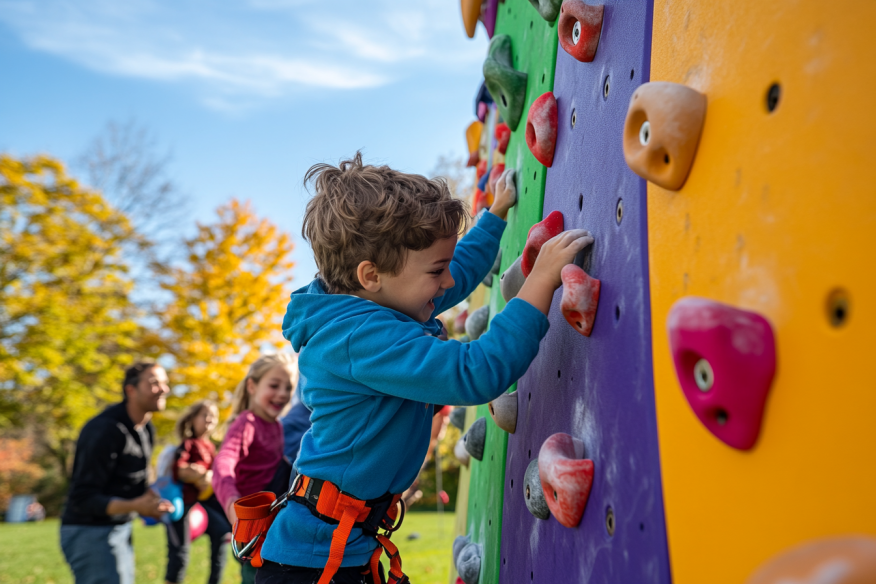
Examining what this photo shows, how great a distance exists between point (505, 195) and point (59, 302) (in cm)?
1882

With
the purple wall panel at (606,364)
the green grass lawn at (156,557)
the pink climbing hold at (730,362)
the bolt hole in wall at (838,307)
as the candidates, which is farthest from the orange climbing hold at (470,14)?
the green grass lawn at (156,557)

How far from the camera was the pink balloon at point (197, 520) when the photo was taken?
5766 mm

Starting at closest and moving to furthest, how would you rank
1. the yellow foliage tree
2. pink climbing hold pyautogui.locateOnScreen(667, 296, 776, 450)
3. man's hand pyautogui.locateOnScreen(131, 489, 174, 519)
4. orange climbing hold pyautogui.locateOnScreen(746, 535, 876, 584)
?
1. orange climbing hold pyautogui.locateOnScreen(746, 535, 876, 584)
2. pink climbing hold pyautogui.locateOnScreen(667, 296, 776, 450)
3. man's hand pyautogui.locateOnScreen(131, 489, 174, 519)
4. the yellow foliage tree

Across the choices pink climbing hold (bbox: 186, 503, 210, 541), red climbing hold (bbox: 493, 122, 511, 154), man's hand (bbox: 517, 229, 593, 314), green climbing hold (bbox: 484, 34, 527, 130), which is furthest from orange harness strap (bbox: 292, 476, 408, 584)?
pink climbing hold (bbox: 186, 503, 210, 541)

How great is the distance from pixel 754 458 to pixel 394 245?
1191 millimetres

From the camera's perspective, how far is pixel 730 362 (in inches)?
32.3

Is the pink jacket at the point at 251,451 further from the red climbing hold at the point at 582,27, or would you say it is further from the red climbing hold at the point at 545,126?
the red climbing hold at the point at 582,27

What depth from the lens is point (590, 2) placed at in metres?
1.58

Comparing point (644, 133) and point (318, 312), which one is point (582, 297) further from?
point (318, 312)

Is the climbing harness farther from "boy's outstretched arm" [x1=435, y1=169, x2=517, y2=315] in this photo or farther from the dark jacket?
the dark jacket

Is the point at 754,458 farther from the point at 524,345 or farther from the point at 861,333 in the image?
the point at 524,345

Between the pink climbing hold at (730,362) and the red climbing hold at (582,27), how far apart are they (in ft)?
2.91

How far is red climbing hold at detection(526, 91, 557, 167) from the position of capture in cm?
185

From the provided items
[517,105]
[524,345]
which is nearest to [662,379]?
[524,345]
